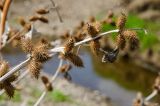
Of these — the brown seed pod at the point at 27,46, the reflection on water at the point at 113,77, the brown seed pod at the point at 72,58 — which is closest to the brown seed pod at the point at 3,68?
the brown seed pod at the point at 27,46

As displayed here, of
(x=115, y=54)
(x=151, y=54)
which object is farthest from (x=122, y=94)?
(x=115, y=54)

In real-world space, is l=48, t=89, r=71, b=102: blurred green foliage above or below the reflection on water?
above

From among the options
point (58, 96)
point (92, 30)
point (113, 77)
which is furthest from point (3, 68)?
point (113, 77)

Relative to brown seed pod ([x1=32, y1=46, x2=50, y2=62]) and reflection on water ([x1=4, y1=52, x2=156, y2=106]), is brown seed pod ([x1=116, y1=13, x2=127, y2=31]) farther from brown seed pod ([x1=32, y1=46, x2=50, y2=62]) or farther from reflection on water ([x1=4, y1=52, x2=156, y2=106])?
reflection on water ([x1=4, y1=52, x2=156, y2=106])

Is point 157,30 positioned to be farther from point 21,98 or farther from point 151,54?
point 21,98

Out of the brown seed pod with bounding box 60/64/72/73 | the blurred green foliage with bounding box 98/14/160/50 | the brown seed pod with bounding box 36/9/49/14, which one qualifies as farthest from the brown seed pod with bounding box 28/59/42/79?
the blurred green foliage with bounding box 98/14/160/50

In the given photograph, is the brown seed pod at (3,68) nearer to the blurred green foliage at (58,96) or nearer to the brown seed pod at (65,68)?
the brown seed pod at (65,68)

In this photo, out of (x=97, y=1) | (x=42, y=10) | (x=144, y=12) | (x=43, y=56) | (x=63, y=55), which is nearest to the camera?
(x=43, y=56)

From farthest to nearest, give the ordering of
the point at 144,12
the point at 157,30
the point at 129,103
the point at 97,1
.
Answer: the point at 97,1
the point at 144,12
the point at 157,30
the point at 129,103
